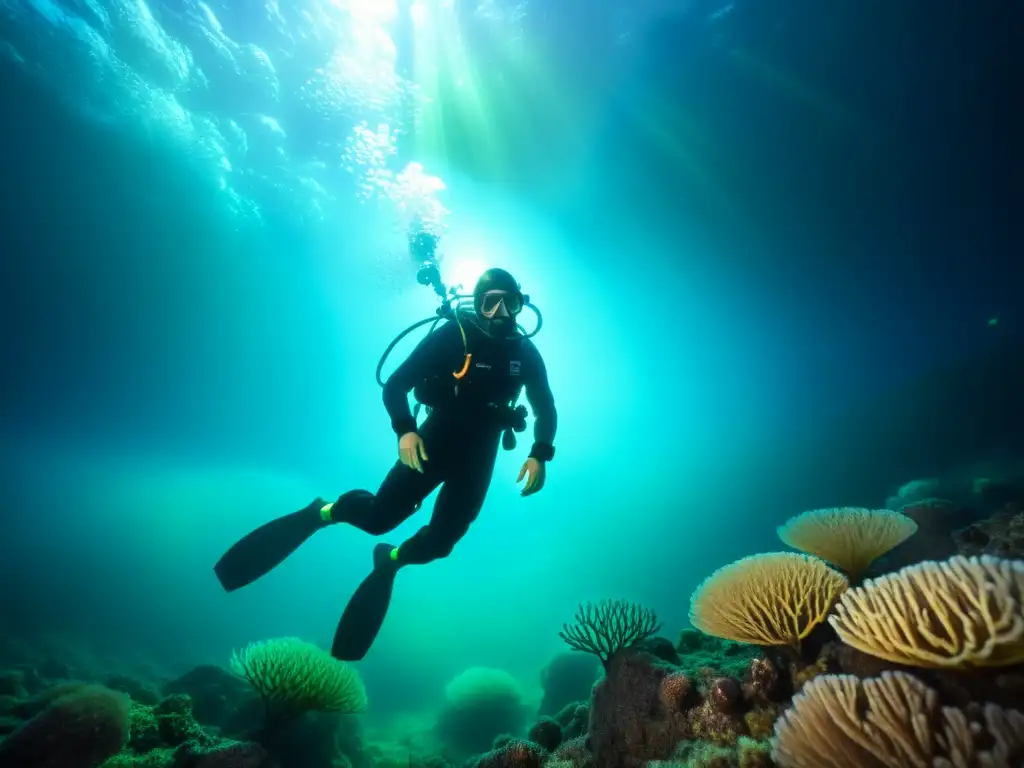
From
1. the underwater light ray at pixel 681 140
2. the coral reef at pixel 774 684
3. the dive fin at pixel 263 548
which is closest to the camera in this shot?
the coral reef at pixel 774 684

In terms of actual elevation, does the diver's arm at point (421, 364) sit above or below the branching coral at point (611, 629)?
above

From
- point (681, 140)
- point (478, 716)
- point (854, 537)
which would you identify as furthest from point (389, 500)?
point (681, 140)

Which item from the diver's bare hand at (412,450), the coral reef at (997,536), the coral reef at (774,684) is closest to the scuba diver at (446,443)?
the diver's bare hand at (412,450)

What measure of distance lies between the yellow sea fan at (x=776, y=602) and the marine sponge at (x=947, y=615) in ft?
1.88

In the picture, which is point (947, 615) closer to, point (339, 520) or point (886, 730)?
point (886, 730)

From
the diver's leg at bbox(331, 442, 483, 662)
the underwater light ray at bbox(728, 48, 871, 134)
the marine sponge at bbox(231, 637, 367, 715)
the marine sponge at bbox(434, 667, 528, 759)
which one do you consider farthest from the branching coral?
the underwater light ray at bbox(728, 48, 871, 134)

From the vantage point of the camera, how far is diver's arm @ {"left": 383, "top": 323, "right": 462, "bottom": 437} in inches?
196

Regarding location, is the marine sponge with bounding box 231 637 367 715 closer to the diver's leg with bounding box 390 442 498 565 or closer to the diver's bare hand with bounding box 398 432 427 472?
the diver's leg with bounding box 390 442 498 565

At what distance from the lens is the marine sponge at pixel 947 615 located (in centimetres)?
165

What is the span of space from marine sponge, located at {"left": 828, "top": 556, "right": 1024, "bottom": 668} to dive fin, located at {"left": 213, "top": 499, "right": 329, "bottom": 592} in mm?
5214

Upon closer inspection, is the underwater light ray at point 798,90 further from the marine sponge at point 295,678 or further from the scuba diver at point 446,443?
the marine sponge at point 295,678

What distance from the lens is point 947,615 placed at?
178 cm

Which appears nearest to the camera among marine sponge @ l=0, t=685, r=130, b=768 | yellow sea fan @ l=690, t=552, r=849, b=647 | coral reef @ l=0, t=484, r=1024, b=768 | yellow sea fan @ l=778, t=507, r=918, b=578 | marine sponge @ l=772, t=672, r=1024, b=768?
marine sponge @ l=772, t=672, r=1024, b=768

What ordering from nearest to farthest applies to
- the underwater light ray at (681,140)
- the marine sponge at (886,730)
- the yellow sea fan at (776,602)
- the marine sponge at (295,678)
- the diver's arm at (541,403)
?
the marine sponge at (886,730), the yellow sea fan at (776,602), the marine sponge at (295,678), the diver's arm at (541,403), the underwater light ray at (681,140)
